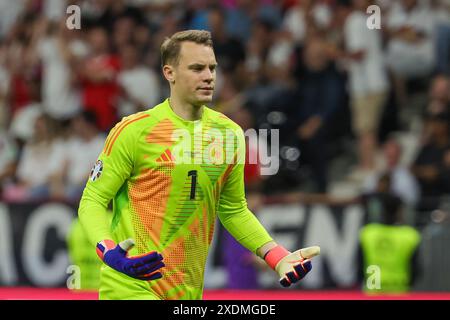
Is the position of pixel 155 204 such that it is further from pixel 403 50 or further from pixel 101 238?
pixel 403 50

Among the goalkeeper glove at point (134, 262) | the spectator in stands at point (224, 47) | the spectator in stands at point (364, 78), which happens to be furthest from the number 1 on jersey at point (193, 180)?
the spectator in stands at point (224, 47)

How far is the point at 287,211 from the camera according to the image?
13359 mm

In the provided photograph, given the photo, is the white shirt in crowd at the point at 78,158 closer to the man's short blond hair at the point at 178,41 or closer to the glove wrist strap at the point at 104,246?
the man's short blond hair at the point at 178,41

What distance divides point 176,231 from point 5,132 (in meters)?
9.31

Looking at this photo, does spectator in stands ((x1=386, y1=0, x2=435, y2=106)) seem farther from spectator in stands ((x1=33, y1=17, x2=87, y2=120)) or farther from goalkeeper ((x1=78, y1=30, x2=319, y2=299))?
goalkeeper ((x1=78, y1=30, x2=319, y2=299))

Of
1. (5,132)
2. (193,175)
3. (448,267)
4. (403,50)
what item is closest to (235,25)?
(403,50)

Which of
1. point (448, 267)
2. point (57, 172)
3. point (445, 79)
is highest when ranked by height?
point (445, 79)

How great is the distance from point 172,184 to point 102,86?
27.8 feet

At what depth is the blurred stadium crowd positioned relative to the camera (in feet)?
46.0

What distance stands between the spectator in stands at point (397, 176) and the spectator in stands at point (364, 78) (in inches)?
18.6

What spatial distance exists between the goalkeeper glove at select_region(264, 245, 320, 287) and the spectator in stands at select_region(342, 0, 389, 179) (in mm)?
8057

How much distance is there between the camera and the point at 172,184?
250 inches

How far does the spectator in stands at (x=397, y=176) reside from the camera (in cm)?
1353
